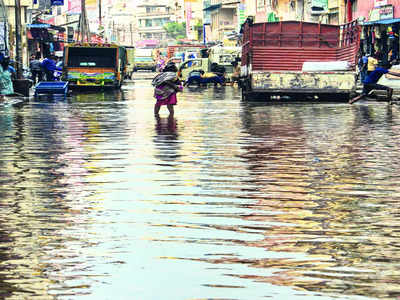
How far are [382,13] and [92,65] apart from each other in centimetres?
1315

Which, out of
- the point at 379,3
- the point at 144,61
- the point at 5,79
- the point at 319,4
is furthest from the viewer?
the point at 144,61

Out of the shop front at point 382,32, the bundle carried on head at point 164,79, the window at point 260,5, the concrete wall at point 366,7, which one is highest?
the window at point 260,5

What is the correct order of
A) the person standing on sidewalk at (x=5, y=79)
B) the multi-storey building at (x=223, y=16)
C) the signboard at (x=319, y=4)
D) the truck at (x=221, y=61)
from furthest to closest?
the multi-storey building at (x=223, y=16)
the signboard at (x=319, y=4)
the truck at (x=221, y=61)
the person standing on sidewalk at (x=5, y=79)

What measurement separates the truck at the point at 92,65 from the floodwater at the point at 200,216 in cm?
2789

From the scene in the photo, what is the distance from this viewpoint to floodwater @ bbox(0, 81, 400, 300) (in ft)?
18.7

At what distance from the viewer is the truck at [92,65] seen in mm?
45281

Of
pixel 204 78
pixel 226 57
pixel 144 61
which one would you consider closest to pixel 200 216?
pixel 204 78

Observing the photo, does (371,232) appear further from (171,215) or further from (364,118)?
(364,118)

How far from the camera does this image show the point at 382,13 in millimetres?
47688

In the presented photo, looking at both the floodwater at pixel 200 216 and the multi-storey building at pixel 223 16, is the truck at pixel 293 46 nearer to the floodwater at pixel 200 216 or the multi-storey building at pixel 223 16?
the floodwater at pixel 200 216

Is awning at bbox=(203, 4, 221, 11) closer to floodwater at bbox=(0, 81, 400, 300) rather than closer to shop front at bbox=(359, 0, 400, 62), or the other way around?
shop front at bbox=(359, 0, 400, 62)

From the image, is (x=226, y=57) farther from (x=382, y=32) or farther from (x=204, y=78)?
(x=382, y=32)

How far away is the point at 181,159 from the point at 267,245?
21.0 feet

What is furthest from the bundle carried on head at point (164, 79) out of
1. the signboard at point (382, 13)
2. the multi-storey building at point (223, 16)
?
the multi-storey building at point (223, 16)
